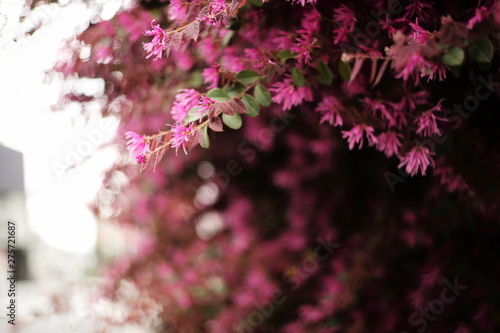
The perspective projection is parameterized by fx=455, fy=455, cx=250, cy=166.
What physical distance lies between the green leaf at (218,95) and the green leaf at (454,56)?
38 centimetres

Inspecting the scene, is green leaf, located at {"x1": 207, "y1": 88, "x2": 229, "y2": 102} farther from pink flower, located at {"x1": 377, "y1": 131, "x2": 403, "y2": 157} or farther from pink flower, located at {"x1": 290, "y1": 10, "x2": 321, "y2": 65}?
pink flower, located at {"x1": 377, "y1": 131, "x2": 403, "y2": 157}

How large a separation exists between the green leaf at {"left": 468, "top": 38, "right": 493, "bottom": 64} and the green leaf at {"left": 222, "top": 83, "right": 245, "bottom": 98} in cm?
40

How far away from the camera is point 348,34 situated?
3.07ft

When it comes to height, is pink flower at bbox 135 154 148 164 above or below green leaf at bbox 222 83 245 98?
below

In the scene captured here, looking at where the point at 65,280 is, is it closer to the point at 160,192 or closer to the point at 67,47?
the point at 160,192

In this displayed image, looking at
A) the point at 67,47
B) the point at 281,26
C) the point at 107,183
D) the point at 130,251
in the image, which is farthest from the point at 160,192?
the point at 281,26

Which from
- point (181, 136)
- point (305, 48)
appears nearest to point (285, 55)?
point (305, 48)

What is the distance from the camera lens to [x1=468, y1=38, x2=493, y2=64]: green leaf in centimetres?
69

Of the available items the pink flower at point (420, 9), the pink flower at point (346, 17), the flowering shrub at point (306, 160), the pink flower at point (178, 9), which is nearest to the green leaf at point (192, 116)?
the flowering shrub at point (306, 160)

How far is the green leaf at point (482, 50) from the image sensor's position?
69 cm

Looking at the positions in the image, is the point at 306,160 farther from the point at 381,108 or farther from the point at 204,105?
the point at 204,105

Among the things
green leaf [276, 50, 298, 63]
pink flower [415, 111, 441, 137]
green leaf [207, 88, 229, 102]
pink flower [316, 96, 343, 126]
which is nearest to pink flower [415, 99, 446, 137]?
pink flower [415, 111, 441, 137]

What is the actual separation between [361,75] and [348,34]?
0.12 meters

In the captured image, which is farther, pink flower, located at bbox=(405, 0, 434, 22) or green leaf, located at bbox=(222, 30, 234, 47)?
green leaf, located at bbox=(222, 30, 234, 47)
